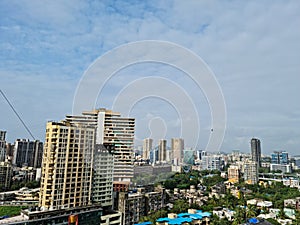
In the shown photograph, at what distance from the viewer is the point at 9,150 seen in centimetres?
1088

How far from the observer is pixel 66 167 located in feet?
14.2

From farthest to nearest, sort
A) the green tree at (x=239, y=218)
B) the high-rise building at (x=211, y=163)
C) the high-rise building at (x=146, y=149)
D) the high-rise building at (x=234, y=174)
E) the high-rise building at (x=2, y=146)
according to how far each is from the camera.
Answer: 1. the high-rise building at (x=211, y=163)
2. the high-rise building at (x=234, y=174)
3. the high-rise building at (x=2, y=146)
4. the high-rise building at (x=146, y=149)
5. the green tree at (x=239, y=218)

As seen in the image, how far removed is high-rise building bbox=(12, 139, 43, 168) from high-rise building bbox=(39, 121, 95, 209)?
286 inches

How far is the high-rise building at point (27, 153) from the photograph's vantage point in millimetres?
10992

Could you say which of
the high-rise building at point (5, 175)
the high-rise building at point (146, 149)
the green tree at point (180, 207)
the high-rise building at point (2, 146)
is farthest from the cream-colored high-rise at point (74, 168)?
the high-rise building at point (2, 146)

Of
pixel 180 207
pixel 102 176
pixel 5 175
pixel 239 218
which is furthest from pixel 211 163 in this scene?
pixel 102 176

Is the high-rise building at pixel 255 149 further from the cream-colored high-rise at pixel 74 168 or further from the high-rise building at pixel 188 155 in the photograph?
the cream-colored high-rise at pixel 74 168

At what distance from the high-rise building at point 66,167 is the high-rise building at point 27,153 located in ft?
23.9

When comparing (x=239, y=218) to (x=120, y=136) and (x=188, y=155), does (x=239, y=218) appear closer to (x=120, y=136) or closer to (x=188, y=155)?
(x=188, y=155)

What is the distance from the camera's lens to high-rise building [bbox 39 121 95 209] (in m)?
4.17

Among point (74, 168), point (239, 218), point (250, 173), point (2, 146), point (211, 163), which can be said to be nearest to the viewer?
point (74, 168)

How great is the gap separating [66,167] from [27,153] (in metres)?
8.07

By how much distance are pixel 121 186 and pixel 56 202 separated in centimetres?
194

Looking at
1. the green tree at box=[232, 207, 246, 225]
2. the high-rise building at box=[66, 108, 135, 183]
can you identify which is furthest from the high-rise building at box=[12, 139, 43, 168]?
the green tree at box=[232, 207, 246, 225]
